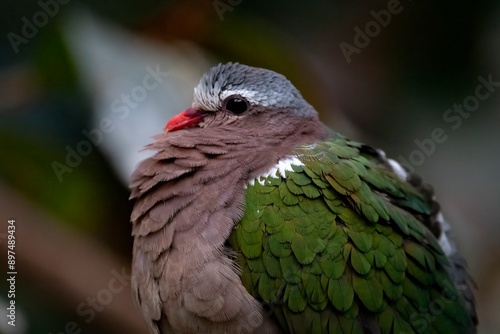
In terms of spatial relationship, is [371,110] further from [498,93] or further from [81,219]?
[81,219]
